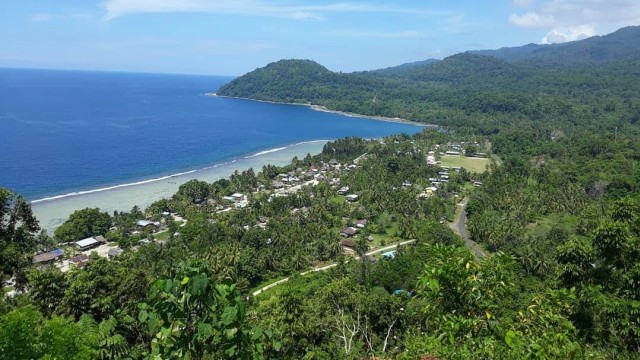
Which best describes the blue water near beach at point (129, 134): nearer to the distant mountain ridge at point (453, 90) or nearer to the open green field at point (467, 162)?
the distant mountain ridge at point (453, 90)

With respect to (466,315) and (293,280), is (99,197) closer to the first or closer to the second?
(293,280)

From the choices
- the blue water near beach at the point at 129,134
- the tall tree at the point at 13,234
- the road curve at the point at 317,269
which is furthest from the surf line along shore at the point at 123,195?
the tall tree at the point at 13,234

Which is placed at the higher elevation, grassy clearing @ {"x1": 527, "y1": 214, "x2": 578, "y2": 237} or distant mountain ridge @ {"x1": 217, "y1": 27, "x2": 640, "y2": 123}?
distant mountain ridge @ {"x1": 217, "y1": 27, "x2": 640, "y2": 123}

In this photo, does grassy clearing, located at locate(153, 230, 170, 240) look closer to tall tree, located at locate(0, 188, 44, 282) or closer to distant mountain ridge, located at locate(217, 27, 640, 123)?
tall tree, located at locate(0, 188, 44, 282)

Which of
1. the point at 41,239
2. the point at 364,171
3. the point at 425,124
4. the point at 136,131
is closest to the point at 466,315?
the point at 41,239

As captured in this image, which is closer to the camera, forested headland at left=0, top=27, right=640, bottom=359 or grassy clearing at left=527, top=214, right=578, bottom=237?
forested headland at left=0, top=27, right=640, bottom=359

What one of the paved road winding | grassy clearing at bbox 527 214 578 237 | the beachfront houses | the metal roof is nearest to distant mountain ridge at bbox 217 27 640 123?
the paved road winding
